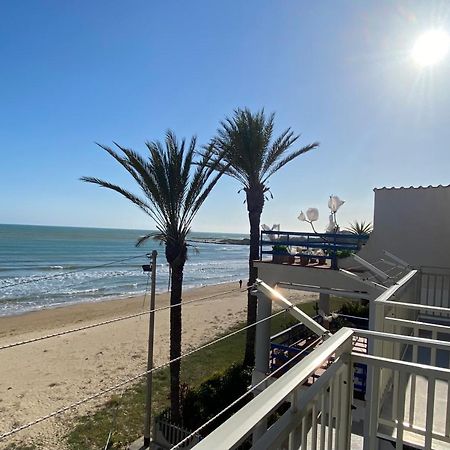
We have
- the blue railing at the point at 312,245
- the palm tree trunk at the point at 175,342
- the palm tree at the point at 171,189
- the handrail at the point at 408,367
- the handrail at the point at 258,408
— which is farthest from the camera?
the palm tree at the point at 171,189

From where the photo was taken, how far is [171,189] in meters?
8.87

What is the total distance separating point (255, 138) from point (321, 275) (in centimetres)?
513

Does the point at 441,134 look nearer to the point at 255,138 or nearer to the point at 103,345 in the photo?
the point at 255,138

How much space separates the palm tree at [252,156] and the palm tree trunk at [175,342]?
256 cm

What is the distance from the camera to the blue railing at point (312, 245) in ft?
24.4

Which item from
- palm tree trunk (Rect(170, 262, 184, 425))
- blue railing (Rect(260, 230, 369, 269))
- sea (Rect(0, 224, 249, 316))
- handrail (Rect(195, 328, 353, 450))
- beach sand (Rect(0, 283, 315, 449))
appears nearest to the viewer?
handrail (Rect(195, 328, 353, 450))

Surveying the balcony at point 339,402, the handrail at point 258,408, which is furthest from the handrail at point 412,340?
the handrail at point 258,408

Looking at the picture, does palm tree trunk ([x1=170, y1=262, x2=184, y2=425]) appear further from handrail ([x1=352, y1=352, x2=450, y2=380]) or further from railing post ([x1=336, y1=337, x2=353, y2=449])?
handrail ([x1=352, y1=352, x2=450, y2=380])

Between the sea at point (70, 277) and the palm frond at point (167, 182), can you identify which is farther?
the sea at point (70, 277)

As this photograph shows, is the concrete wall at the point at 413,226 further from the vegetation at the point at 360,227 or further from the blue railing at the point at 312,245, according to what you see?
the vegetation at the point at 360,227

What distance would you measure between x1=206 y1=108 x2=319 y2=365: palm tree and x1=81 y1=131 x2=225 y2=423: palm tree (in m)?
1.45

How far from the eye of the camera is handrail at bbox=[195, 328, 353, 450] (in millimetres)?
855

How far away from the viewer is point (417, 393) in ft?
11.0

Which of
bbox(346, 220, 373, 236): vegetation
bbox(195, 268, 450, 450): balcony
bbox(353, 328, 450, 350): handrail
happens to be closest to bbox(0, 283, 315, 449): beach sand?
bbox(195, 268, 450, 450): balcony
